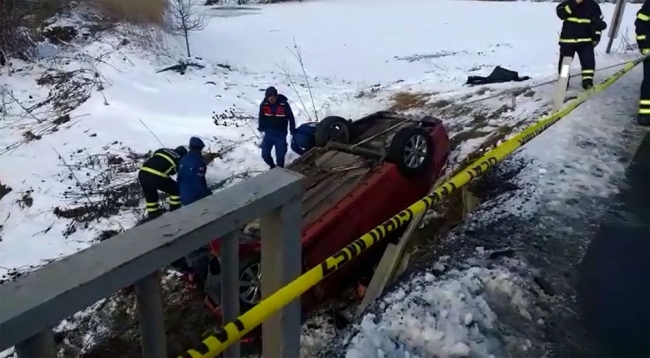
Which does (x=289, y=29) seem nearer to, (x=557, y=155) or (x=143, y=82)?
(x=143, y=82)

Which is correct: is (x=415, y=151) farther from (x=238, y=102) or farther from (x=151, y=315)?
(x=238, y=102)

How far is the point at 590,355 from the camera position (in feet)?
9.37

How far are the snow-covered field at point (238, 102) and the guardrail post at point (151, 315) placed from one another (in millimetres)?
1539

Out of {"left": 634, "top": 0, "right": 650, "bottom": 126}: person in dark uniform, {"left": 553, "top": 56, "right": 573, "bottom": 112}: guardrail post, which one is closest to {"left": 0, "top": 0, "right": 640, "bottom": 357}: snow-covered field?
{"left": 553, "top": 56, "right": 573, "bottom": 112}: guardrail post

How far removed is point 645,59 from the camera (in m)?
6.38

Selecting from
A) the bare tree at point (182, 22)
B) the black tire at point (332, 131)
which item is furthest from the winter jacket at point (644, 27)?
the bare tree at point (182, 22)

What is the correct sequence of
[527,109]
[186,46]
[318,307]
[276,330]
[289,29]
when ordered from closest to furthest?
[276,330] < [318,307] < [527,109] < [186,46] < [289,29]

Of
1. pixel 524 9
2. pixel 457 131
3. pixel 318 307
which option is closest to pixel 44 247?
pixel 318 307

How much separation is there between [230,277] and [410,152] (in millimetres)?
4004

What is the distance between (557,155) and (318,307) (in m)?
2.52

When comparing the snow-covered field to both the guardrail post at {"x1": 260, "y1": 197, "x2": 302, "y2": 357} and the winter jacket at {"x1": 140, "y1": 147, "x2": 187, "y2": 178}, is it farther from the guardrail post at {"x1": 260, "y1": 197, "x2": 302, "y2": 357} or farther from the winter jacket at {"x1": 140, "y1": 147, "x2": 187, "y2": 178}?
the winter jacket at {"x1": 140, "y1": 147, "x2": 187, "y2": 178}

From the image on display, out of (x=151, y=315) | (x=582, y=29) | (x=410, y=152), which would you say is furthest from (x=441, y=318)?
(x=582, y=29)

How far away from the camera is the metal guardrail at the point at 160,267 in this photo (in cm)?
127

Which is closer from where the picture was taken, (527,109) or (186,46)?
(527,109)
